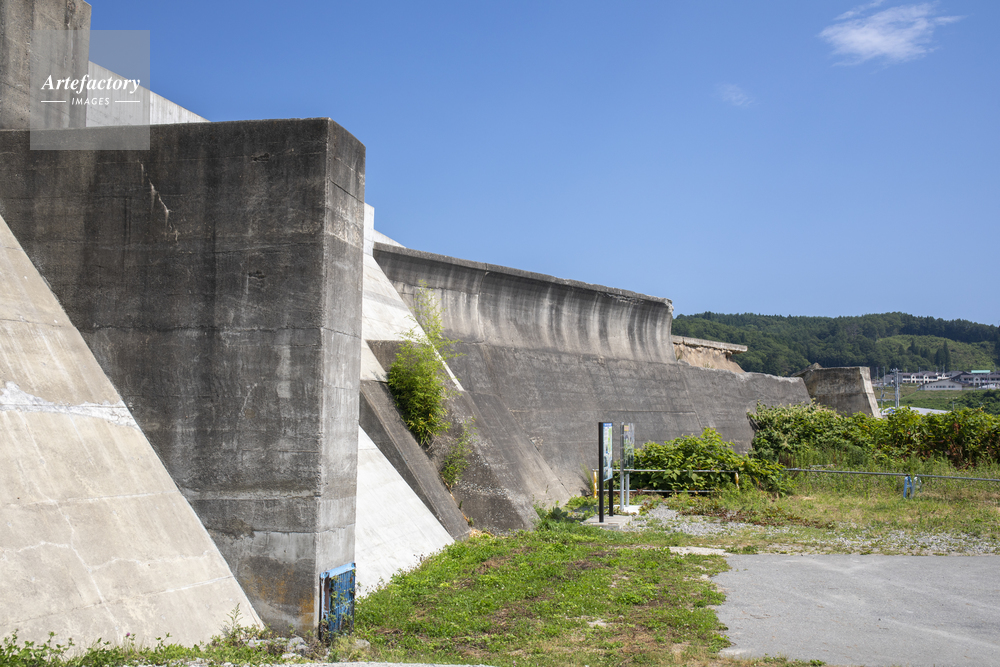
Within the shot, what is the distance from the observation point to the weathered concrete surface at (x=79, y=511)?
4.71 metres

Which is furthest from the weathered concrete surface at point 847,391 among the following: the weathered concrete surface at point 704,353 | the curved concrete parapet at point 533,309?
the curved concrete parapet at point 533,309

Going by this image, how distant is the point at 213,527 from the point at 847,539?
29.1 feet

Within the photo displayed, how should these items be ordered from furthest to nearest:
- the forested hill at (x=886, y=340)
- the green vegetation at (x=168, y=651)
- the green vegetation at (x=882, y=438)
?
the forested hill at (x=886, y=340) → the green vegetation at (x=882, y=438) → the green vegetation at (x=168, y=651)

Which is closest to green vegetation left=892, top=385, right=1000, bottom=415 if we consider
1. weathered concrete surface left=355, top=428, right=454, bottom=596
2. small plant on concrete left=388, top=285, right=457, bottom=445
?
small plant on concrete left=388, top=285, right=457, bottom=445

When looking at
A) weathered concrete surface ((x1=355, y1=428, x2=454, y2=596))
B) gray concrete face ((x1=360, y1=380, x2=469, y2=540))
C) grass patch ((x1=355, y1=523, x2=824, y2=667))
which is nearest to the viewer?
grass patch ((x1=355, y1=523, x2=824, y2=667))

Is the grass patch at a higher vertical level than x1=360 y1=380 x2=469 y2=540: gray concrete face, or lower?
lower

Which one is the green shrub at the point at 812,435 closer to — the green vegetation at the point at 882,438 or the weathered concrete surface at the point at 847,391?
the green vegetation at the point at 882,438

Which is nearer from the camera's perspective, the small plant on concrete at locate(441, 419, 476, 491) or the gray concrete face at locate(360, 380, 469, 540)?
the gray concrete face at locate(360, 380, 469, 540)

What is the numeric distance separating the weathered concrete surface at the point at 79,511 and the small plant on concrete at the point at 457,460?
4715 millimetres

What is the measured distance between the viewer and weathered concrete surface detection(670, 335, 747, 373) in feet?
79.0

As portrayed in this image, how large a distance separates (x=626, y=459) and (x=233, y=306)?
10.5 meters

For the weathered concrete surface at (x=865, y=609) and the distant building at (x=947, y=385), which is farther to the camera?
the distant building at (x=947, y=385)

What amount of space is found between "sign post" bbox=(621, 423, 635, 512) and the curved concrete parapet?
370 cm

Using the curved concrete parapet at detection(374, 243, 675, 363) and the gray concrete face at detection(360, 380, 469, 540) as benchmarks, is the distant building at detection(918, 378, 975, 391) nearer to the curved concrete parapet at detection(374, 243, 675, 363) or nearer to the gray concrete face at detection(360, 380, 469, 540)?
the curved concrete parapet at detection(374, 243, 675, 363)
